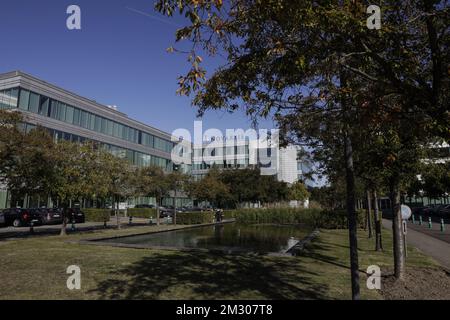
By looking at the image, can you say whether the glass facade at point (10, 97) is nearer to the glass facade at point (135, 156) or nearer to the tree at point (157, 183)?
the glass facade at point (135, 156)

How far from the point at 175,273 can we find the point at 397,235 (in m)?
5.60

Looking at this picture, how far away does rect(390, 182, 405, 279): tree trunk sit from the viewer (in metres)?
8.59

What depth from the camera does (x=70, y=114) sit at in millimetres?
42344

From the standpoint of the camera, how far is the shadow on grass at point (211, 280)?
22.9 ft

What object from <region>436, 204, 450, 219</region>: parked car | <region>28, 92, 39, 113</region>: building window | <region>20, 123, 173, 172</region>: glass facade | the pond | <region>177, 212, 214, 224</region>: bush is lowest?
the pond

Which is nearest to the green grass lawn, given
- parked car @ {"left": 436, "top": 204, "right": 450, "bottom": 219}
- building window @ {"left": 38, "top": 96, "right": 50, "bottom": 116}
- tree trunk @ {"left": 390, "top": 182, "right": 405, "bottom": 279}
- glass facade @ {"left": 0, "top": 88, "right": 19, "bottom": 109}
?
tree trunk @ {"left": 390, "top": 182, "right": 405, "bottom": 279}

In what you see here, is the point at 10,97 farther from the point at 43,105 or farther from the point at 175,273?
the point at 175,273

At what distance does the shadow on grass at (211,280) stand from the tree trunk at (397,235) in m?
2.05

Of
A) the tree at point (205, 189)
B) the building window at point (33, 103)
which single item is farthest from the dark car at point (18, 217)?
the building window at point (33, 103)

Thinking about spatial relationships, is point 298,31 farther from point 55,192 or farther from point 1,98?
point 1,98

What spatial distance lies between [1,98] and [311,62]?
122ft

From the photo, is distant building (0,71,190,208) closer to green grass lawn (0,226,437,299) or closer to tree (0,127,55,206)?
tree (0,127,55,206)

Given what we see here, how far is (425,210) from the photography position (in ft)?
164
